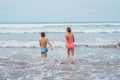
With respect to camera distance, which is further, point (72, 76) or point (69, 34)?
point (69, 34)

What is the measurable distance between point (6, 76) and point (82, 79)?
8.73 feet

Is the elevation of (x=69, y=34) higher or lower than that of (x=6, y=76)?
higher

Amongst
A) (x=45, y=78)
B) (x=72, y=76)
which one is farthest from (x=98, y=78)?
(x=45, y=78)

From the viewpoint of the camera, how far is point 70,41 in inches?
416

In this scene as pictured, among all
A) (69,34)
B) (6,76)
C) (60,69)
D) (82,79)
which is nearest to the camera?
(82,79)

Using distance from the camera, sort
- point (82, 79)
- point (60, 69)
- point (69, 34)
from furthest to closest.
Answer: point (69, 34)
point (60, 69)
point (82, 79)

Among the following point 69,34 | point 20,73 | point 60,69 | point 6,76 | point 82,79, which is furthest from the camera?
point 69,34

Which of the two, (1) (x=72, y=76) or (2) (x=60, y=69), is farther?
(2) (x=60, y=69)

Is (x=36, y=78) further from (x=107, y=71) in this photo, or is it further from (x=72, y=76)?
(x=107, y=71)

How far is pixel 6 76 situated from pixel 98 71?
3.48 meters

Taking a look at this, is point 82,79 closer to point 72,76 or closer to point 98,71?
point 72,76

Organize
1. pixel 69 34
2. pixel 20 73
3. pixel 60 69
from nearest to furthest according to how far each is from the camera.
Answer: pixel 20 73
pixel 60 69
pixel 69 34

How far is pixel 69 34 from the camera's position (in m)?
10.5

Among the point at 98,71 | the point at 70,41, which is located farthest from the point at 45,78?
the point at 70,41
